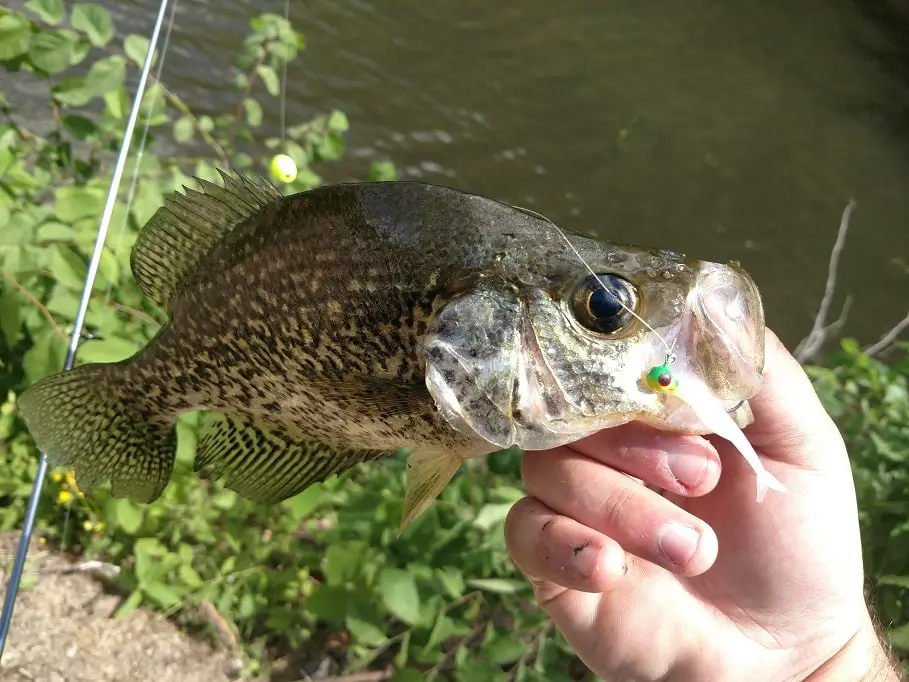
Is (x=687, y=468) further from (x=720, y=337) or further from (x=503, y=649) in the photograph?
(x=503, y=649)

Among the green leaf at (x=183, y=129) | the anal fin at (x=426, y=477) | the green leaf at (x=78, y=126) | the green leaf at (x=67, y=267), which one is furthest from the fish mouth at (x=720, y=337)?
the green leaf at (x=78, y=126)

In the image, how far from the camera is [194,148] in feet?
19.0

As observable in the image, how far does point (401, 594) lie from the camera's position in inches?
83.7

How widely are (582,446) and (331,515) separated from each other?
78.3 inches

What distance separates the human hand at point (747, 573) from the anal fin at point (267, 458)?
0.49 meters

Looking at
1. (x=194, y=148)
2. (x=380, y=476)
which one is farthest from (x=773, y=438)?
(x=194, y=148)

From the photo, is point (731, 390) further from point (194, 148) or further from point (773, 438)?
Answer: point (194, 148)

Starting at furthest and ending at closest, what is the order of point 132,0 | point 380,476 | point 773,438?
point 132,0, point 380,476, point 773,438

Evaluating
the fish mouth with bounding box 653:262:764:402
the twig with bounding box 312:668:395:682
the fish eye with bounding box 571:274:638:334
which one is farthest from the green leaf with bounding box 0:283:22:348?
the fish mouth with bounding box 653:262:764:402

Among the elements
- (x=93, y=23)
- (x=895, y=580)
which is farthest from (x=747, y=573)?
(x=93, y=23)

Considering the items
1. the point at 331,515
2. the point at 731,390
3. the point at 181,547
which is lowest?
the point at 331,515

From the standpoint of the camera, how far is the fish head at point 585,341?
1.29 meters

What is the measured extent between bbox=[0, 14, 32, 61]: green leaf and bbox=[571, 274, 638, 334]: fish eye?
2613 mm

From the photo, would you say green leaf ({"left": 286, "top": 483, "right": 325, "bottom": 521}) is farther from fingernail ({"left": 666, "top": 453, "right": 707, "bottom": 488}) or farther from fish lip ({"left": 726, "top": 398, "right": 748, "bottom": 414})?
fish lip ({"left": 726, "top": 398, "right": 748, "bottom": 414})
